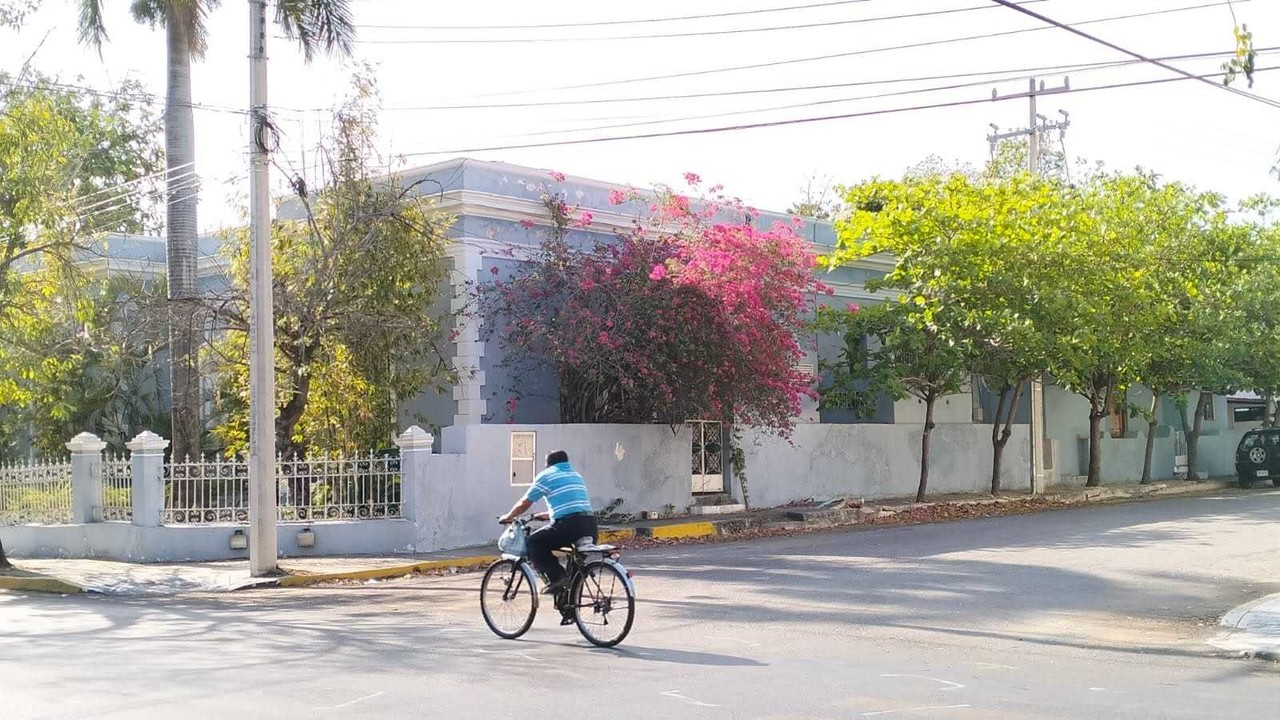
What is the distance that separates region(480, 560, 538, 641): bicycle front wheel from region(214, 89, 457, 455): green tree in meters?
9.14

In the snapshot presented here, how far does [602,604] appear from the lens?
35.6ft

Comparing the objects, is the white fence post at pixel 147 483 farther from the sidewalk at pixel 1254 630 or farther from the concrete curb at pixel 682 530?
the sidewalk at pixel 1254 630

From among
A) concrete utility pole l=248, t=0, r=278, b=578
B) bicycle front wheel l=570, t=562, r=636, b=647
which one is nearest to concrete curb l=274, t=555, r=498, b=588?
concrete utility pole l=248, t=0, r=278, b=578

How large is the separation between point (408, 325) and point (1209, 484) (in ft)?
89.1

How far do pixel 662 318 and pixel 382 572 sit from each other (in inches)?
271

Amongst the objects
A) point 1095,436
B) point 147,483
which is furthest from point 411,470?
point 1095,436

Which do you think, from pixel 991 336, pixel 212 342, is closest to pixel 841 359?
pixel 991 336

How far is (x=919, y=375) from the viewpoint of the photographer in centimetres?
2791

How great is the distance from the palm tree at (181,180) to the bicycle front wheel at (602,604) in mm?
11582

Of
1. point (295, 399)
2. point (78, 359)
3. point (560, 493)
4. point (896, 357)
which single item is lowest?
point (560, 493)

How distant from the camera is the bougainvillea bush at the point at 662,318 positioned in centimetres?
2219

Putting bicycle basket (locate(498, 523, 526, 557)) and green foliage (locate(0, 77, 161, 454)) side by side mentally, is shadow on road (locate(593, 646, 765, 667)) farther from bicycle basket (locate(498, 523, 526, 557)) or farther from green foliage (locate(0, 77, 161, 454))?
green foliage (locate(0, 77, 161, 454))

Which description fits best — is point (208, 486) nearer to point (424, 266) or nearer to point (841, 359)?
point (424, 266)

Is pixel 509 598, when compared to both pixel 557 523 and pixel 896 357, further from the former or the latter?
pixel 896 357
